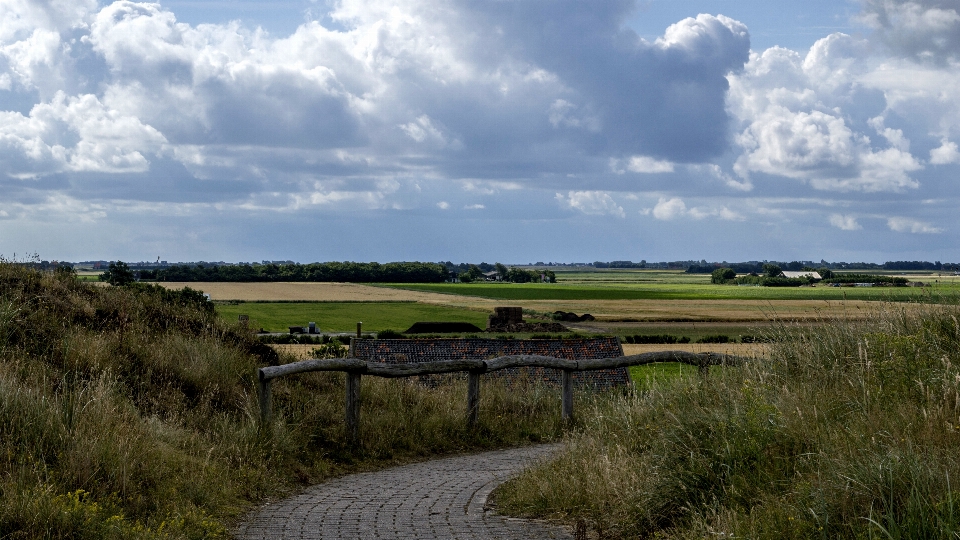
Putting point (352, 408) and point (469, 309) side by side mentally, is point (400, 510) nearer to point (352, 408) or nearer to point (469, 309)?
point (352, 408)

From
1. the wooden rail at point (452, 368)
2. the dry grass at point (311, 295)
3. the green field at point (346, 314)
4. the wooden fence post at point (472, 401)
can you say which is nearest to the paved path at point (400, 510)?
the wooden rail at point (452, 368)

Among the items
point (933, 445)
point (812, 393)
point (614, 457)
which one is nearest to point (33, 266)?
point (614, 457)

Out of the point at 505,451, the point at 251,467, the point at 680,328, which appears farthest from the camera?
the point at 680,328

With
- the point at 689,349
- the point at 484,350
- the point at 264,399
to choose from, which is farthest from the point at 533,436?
the point at 689,349

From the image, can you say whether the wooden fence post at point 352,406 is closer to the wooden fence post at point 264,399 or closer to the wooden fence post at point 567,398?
the wooden fence post at point 264,399

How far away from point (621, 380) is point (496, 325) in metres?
56.6

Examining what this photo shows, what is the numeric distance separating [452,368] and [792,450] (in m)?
6.67

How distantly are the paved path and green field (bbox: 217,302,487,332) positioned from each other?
213ft

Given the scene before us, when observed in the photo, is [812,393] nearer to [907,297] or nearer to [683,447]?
[683,447]

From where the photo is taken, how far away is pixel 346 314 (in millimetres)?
99438

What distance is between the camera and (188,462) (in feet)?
30.6

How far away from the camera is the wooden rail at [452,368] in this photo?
37.7 feet

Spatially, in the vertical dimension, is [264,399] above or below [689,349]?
above

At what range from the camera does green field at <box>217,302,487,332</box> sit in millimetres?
82875
